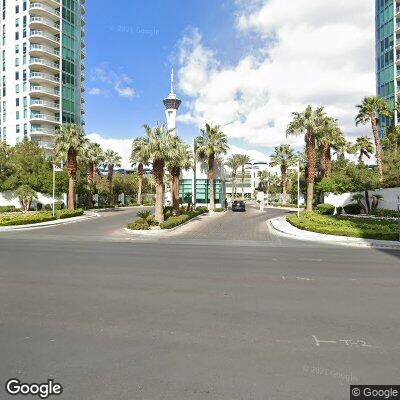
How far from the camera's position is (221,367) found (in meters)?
6.10

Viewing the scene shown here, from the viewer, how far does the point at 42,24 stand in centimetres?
7788

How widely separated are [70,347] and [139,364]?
4.91 feet

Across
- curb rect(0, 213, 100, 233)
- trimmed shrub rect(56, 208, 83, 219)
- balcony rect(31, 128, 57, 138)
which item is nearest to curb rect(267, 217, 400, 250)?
curb rect(0, 213, 100, 233)

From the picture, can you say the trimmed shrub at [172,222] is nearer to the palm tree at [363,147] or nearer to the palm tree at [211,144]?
the palm tree at [211,144]

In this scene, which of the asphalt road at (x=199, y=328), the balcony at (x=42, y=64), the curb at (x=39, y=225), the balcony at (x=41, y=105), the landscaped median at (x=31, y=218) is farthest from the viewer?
the balcony at (x=41, y=105)

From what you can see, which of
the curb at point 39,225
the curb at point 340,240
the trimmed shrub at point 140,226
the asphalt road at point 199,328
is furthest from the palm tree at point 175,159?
the asphalt road at point 199,328

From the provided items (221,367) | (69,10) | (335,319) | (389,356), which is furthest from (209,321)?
(69,10)

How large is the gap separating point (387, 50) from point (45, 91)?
218ft

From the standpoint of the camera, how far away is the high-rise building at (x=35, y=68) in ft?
259

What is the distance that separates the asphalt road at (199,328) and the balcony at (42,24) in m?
76.3

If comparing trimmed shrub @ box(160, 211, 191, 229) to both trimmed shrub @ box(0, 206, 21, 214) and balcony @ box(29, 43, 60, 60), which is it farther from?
balcony @ box(29, 43, 60, 60)

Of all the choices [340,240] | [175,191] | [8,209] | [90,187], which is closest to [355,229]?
[340,240]

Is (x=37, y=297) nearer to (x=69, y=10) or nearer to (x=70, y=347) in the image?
(x=70, y=347)

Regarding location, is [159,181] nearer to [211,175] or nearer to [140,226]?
[140,226]
